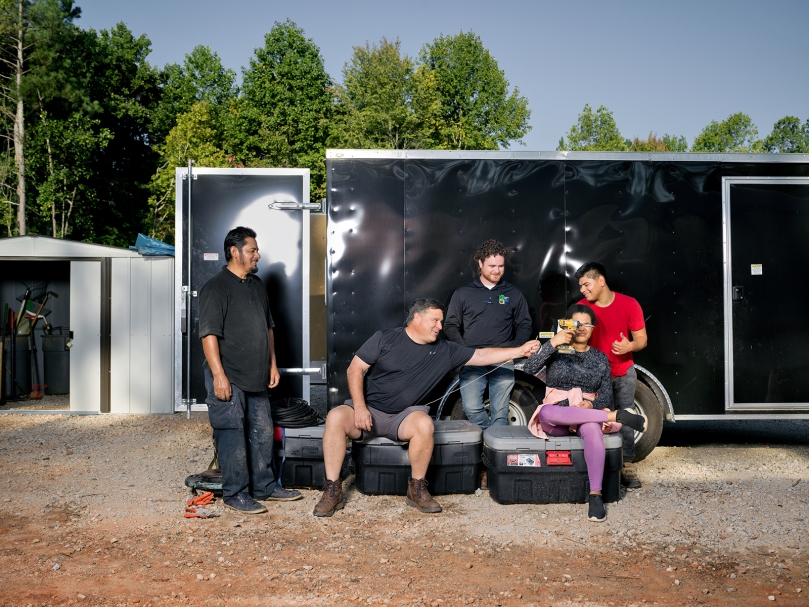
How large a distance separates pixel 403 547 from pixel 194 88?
33.9 metres

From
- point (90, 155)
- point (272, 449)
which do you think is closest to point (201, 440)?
point (272, 449)

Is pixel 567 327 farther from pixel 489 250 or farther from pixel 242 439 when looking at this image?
pixel 242 439

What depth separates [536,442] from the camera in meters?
4.68

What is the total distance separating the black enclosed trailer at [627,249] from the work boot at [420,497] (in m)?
1.00

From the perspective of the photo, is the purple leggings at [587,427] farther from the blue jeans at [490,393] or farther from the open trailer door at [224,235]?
the open trailer door at [224,235]

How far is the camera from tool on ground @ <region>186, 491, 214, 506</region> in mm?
4698

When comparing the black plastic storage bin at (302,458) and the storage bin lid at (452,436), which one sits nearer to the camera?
the storage bin lid at (452,436)

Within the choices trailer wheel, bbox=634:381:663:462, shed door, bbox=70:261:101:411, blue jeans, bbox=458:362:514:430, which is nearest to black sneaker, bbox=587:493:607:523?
blue jeans, bbox=458:362:514:430

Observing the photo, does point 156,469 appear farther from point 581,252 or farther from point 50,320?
point 50,320

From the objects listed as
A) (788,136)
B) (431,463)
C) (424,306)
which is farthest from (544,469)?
(788,136)

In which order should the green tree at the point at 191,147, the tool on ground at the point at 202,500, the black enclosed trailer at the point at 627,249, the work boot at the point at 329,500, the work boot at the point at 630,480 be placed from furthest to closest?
the green tree at the point at 191,147 < the black enclosed trailer at the point at 627,249 < the work boot at the point at 630,480 < the tool on ground at the point at 202,500 < the work boot at the point at 329,500

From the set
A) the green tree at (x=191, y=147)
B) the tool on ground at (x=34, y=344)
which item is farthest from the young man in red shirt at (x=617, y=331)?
the green tree at (x=191, y=147)

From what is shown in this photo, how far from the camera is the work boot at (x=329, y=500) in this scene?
448 centimetres

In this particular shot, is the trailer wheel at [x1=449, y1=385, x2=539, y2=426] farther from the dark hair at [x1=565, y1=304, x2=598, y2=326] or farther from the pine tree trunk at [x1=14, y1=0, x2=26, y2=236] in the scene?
the pine tree trunk at [x1=14, y1=0, x2=26, y2=236]
